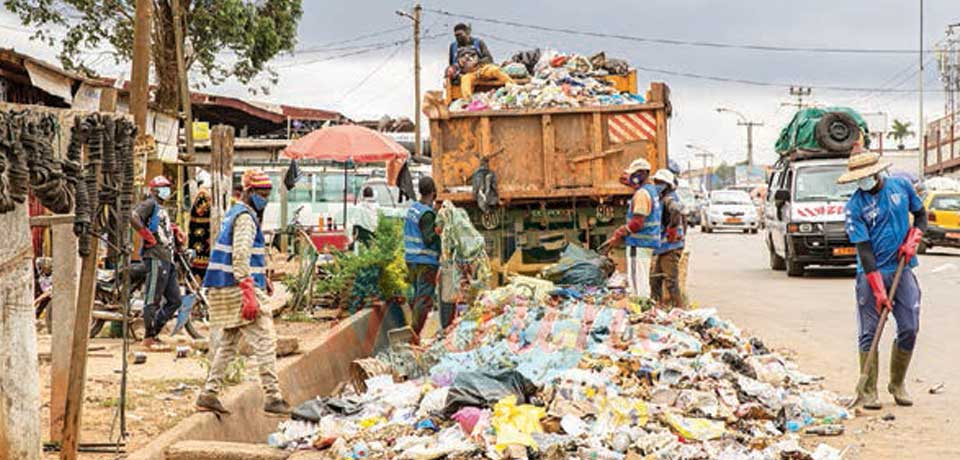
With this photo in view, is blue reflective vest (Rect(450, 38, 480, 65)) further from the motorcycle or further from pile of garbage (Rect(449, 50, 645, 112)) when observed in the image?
the motorcycle

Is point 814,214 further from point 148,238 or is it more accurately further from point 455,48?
point 148,238

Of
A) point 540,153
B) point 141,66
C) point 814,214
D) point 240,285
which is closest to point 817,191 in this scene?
point 814,214

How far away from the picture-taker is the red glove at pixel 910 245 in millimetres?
8391

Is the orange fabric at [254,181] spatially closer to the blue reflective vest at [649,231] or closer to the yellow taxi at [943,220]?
the blue reflective vest at [649,231]

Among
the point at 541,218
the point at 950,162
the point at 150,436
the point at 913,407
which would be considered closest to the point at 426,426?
the point at 150,436

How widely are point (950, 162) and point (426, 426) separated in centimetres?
5278

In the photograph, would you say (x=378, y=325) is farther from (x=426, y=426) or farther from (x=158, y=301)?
(x=426, y=426)

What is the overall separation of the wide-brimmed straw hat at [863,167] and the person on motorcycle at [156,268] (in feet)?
22.0

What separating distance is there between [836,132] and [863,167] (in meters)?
11.7

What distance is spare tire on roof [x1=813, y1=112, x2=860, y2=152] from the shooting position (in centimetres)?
1966

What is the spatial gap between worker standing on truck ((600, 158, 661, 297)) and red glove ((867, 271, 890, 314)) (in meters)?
3.61

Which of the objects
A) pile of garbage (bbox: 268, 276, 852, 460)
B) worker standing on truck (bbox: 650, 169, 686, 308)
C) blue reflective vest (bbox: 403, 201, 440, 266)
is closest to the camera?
pile of garbage (bbox: 268, 276, 852, 460)

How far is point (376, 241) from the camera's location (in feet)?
46.5

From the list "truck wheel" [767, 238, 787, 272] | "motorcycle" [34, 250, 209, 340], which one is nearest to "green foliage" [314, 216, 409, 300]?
"motorcycle" [34, 250, 209, 340]
